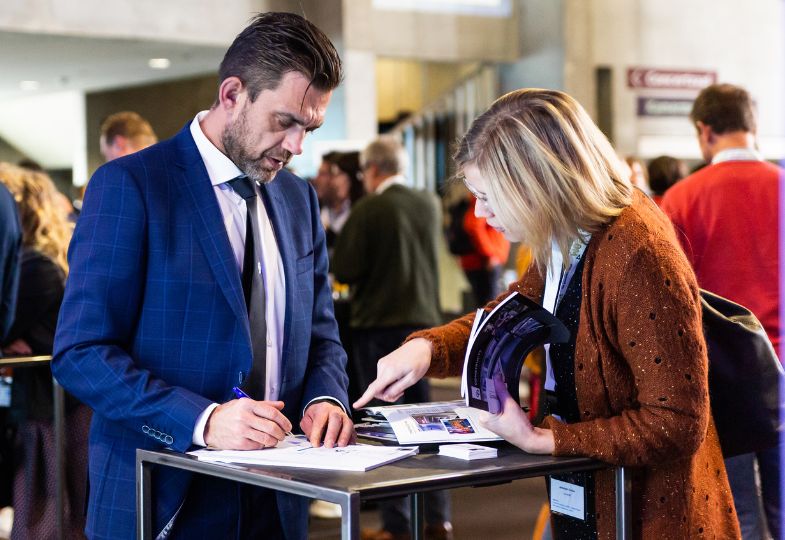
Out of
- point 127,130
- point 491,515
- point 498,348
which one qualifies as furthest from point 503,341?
point 127,130

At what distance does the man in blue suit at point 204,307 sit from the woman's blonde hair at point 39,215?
7.34 feet

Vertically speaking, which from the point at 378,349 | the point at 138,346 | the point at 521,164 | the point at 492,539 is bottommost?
the point at 492,539

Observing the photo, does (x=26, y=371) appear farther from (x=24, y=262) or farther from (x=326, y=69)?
(x=326, y=69)

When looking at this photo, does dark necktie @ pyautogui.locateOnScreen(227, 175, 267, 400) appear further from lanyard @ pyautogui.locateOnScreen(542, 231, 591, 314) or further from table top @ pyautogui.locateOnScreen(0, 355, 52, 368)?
table top @ pyautogui.locateOnScreen(0, 355, 52, 368)

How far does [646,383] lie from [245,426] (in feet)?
2.24

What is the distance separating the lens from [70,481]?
4.08 meters

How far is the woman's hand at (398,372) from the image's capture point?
2093mm

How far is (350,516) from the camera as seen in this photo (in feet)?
5.26

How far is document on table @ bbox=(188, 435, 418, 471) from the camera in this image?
1.78 metres

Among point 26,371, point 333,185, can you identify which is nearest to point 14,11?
point 333,185

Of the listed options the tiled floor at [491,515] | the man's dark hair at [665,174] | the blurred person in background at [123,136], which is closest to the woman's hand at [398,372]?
the tiled floor at [491,515]

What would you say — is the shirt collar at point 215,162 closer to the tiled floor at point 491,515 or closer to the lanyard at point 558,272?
the lanyard at point 558,272

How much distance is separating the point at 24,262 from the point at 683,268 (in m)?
2.98

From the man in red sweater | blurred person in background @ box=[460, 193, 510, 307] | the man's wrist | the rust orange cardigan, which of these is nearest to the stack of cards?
the rust orange cardigan
